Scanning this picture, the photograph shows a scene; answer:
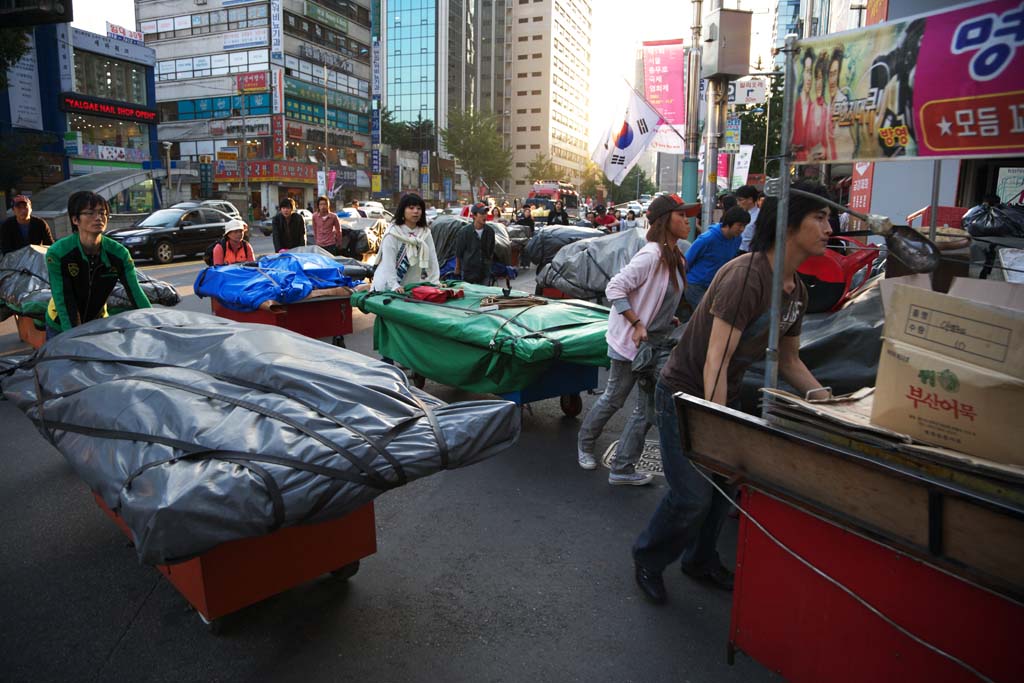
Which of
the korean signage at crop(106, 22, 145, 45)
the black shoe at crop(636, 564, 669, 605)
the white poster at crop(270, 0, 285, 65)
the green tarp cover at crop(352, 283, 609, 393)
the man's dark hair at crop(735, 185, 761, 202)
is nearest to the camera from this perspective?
the black shoe at crop(636, 564, 669, 605)

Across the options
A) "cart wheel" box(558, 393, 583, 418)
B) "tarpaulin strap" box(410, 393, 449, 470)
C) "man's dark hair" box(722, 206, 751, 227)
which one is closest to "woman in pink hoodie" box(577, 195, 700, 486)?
"cart wheel" box(558, 393, 583, 418)

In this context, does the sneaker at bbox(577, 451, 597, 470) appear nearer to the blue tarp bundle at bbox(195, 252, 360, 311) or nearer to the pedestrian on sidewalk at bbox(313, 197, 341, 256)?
the blue tarp bundle at bbox(195, 252, 360, 311)

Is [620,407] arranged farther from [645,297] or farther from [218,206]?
[218,206]

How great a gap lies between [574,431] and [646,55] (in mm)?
9452

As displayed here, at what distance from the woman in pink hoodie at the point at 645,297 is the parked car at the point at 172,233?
54.4 ft

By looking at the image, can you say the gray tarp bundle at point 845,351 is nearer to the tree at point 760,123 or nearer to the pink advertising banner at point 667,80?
the pink advertising banner at point 667,80

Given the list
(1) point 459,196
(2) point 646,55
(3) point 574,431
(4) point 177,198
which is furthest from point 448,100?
(3) point 574,431

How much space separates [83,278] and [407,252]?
294 centimetres

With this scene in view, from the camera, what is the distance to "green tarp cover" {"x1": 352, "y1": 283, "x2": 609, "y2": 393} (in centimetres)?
475

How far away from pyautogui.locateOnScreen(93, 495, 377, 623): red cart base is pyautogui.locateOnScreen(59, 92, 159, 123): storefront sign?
121ft

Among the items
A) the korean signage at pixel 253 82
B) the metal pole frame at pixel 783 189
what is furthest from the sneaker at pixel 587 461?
the korean signage at pixel 253 82

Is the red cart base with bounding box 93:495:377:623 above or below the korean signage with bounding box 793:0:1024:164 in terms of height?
below

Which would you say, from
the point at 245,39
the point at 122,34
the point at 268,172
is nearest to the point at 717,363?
the point at 122,34

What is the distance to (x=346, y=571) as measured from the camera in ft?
10.7
